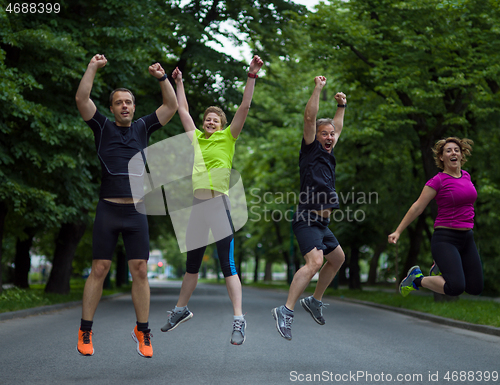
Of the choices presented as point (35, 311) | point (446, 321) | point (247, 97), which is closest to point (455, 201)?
point (247, 97)

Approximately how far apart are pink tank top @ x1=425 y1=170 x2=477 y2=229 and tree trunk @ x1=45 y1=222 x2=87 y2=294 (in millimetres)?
15200

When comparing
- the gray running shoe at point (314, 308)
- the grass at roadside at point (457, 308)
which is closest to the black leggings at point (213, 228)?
the gray running shoe at point (314, 308)

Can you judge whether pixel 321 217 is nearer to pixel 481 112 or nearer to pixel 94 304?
pixel 94 304

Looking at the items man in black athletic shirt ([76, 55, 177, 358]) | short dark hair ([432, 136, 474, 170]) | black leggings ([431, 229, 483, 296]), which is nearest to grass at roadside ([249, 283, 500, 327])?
black leggings ([431, 229, 483, 296])

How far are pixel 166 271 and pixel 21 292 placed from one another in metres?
144

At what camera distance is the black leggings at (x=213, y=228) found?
5340mm

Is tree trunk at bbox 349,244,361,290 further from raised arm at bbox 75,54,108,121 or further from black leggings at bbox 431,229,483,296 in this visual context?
raised arm at bbox 75,54,108,121

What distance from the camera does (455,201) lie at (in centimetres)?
599

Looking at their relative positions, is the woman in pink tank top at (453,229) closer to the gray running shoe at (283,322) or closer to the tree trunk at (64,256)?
the gray running shoe at (283,322)

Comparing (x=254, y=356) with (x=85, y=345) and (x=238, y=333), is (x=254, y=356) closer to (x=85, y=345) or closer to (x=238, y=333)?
(x=238, y=333)

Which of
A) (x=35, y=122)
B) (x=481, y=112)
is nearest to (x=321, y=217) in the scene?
(x=35, y=122)

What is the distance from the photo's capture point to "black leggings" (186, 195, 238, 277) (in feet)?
17.5

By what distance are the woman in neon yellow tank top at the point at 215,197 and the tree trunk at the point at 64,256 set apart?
577 inches

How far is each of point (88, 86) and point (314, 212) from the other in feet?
7.88
